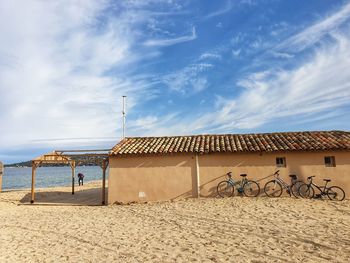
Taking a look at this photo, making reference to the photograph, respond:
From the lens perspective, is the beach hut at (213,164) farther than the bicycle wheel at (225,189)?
No

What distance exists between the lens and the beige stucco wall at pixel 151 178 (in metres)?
15.3

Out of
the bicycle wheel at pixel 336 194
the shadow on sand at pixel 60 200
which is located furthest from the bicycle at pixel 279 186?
the shadow on sand at pixel 60 200

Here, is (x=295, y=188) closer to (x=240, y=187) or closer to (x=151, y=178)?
(x=240, y=187)

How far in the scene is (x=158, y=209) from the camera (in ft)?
43.7

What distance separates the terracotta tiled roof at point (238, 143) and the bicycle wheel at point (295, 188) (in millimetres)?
1606

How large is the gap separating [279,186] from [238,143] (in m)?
2.93

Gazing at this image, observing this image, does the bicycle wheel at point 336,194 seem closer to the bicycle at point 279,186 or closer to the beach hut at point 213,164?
the beach hut at point 213,164

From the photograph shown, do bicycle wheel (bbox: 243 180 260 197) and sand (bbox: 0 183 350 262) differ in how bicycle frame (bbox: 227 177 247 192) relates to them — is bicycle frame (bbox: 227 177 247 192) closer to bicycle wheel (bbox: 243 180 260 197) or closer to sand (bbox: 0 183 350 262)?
bicycle wheel (bbox: 243 180 260 197)

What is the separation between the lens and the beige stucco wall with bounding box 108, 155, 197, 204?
50.1 feet

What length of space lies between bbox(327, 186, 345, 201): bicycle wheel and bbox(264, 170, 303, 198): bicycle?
128 cm

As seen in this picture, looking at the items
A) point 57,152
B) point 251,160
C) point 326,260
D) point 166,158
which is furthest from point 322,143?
point 57,152

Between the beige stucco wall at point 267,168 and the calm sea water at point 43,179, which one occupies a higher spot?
the beige stucco wall at point 267,168

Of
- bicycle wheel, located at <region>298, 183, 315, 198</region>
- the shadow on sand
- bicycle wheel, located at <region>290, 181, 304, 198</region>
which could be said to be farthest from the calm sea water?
bicycle wheel, located at <region>298, 183, 315, 198</region>

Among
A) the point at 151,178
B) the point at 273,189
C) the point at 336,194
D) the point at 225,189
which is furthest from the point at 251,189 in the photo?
the point at 151,178
